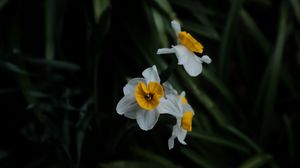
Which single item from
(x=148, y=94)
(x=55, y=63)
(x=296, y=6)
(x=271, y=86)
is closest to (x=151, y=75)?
(x=148, y=94)

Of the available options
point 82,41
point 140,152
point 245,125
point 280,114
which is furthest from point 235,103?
point 82,41

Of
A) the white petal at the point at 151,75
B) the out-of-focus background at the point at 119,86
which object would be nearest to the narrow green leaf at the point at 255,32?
the out-of-focus background at the point at 119,86

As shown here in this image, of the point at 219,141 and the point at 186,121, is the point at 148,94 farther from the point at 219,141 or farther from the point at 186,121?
the point at 219,141

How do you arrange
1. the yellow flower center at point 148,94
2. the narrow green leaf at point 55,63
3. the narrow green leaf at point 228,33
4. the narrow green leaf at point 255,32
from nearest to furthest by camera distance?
the yellow flower center at point 148,94
the narrow green leaf at point 55,63
the narrow green leaf at point 228,33
the narrow green leaf at point 255,32

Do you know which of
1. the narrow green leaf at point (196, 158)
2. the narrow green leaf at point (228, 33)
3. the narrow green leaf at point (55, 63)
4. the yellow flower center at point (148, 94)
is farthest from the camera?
the narrow green leaf at point (228, 33)

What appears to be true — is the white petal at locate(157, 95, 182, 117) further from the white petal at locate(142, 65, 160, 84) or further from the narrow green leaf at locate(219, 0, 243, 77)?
the narrow green leaf at locate(219, 0, 243, 77)

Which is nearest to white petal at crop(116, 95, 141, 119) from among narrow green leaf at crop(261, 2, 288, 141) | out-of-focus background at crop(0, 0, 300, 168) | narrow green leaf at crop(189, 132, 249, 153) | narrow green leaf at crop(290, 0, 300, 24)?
out-of-focus background at crop(0, 0, 300, 168)

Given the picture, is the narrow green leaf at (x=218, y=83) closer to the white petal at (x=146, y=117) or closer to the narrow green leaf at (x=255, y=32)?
the narrow green leaf at (x=255, y=32)

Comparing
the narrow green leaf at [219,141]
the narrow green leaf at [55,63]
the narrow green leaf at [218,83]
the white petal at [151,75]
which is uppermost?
the narrow green leaf at [218,83]
